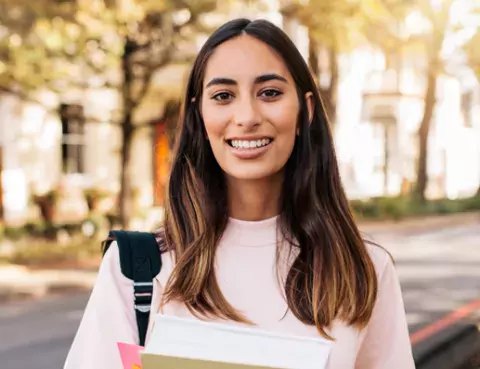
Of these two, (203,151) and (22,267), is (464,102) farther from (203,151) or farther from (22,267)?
(203,151)

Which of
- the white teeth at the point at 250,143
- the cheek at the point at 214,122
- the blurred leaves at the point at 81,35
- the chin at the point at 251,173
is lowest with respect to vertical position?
the chin at the point at 251,173

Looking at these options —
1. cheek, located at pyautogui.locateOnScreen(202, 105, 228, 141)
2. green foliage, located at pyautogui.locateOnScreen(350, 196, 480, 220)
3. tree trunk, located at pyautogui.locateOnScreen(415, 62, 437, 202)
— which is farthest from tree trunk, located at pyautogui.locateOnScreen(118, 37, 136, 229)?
tree trunk, located at pyautogui.locateOnScreen(415, 62, 437, 202)

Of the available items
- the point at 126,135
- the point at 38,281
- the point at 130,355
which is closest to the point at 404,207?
the point at 126,135

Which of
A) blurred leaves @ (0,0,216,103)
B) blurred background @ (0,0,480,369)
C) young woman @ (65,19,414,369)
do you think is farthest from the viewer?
blurred leaves @ (0,0,216,103)

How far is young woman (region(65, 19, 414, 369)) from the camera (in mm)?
1729

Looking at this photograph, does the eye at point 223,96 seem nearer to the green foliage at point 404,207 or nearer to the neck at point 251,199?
the neck at point 251,199

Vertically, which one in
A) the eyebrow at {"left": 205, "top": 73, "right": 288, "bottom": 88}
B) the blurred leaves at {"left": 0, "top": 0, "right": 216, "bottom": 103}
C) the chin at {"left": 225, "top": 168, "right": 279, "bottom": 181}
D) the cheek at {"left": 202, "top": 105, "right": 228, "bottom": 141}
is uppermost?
the blurred leaves at {"left": 0, "top": 0, "right": 216, "bottom": 103}

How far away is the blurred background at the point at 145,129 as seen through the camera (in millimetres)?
12398

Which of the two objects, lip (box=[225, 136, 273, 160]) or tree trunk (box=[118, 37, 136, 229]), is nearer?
lip (box=[225, 136, 273, 160])

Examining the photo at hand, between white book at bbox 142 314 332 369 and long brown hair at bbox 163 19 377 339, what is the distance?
28 cm

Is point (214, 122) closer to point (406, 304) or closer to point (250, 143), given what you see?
point (250, 143)

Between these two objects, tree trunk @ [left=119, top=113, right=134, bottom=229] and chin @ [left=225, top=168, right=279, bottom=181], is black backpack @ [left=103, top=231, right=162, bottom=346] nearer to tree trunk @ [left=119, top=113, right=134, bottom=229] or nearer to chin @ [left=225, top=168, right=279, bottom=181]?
chin @ [left=225, top=168, right=279, bottom=181]

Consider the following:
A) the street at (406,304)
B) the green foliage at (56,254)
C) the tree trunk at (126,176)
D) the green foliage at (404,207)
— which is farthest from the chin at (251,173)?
the green foliage at (404,207)

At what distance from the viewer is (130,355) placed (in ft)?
5.23
